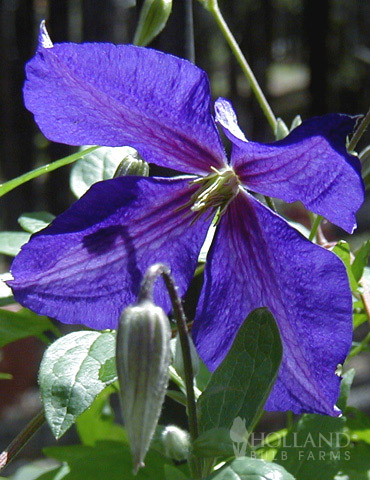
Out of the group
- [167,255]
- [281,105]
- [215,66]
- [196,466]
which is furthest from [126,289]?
[281,105]

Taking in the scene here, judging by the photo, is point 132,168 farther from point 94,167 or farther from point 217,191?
point 94,167

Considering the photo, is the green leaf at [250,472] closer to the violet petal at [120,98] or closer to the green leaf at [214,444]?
the green leaf at [214,444]

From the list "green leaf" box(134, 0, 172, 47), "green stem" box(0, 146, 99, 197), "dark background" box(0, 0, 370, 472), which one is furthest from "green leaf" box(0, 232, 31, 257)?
"dark background" box(0, 0, 370, 472)

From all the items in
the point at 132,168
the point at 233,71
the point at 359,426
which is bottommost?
the point at 233,71

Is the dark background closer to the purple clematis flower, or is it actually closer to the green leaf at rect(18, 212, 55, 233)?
the green leaf at rect(18, 212, 55, 233)

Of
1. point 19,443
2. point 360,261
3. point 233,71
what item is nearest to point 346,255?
point 360,261

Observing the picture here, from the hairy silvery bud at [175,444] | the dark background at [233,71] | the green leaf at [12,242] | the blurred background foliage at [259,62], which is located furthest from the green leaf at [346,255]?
the blurred background foliage at [259,62]
